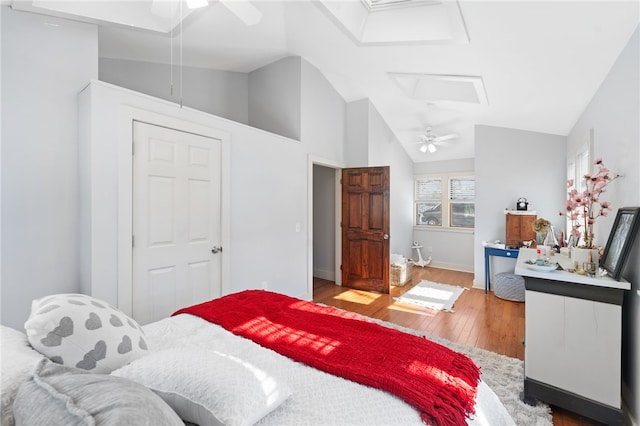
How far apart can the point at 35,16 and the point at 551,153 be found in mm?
5800

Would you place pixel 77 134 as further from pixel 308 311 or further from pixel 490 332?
pixel 490 332

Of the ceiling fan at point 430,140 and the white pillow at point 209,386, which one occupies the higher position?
the ceiling fan at point 430,140

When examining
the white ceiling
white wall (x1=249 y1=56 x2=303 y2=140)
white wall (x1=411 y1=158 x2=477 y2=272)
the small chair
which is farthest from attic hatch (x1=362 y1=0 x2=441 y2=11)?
white wall (x1=411 y1=158 x2=477 y2=272)

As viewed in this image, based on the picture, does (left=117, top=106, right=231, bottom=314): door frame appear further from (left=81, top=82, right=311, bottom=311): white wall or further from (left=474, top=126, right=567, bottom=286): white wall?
(left=474, top=126, right=567, bottom=286): white wall

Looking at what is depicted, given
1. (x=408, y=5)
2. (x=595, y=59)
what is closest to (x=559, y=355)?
(x=595, y=59)

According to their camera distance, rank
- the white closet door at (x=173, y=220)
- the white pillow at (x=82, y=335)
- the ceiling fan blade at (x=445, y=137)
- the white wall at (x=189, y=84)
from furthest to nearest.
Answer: the ceiling fan blade at (x=445, y=137)
the white wall at (x=189, y=84)
the white closet door at (x=173, y=220)
the white pillow at (x=82, y=335)

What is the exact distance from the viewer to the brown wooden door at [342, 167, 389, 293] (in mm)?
4395

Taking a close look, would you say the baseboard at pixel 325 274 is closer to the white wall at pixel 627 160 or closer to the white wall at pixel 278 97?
the white wall at pixel 278 97

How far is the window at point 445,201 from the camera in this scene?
5.89 meters

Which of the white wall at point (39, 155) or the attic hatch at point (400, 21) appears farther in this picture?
the attic hatch at point (400, 21)

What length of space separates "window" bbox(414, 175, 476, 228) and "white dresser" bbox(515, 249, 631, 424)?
4251 millimetres

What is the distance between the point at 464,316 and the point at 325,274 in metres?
2.44

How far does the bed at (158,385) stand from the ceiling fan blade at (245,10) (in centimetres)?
263

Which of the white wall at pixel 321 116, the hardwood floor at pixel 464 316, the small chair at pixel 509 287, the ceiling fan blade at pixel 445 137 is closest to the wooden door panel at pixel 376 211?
the white wall at pixel 321 116
